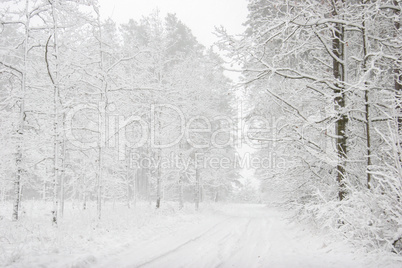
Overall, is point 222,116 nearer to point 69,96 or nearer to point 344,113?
point 69,96

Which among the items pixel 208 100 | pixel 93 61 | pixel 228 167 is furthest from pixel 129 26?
pixel 93 61

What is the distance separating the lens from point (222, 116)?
69.7 feet

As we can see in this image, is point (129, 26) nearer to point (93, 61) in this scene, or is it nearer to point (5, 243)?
point (93, 61)

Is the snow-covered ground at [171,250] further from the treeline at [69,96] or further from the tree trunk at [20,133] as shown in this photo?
the treeline at [69,96]

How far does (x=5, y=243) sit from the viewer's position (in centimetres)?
631

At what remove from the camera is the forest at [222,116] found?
5.47 m

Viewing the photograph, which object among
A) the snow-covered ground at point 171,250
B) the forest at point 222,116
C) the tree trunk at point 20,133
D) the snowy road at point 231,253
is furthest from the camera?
the tree trunk at point 20,133

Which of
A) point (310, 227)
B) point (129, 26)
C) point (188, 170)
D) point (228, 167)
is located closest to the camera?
point (310, 227)

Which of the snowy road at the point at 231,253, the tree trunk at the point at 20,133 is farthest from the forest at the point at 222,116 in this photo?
the snowy road at the point at 231,253

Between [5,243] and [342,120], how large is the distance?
9030mm

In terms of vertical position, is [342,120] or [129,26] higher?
[129,26]

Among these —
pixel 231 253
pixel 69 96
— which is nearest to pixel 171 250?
pixel 231 253

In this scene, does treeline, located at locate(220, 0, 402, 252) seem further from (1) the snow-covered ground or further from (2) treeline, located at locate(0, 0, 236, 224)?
(2) treeline, located at locate(0, 0, 236, 224)

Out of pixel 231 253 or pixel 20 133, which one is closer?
pixel 231 253
